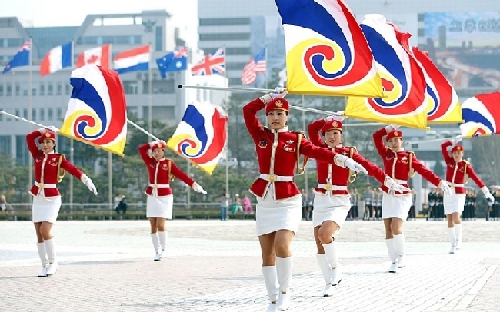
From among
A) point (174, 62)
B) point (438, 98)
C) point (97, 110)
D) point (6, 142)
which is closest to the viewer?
point (97, 110)

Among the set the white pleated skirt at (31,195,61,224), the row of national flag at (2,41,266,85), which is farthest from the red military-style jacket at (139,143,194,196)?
the row of national flag at (2,41,266,85)

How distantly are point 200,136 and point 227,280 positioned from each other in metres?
10.5

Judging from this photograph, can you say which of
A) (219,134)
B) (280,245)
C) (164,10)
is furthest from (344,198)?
(164,10)

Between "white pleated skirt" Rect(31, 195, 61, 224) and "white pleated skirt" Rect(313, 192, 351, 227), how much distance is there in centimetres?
420

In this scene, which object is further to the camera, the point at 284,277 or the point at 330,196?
the point at 330,196

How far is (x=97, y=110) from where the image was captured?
2039 cm

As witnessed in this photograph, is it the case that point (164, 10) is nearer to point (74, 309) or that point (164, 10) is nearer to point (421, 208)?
point (421, 208)

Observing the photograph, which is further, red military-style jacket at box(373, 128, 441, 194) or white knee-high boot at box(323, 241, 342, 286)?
red military-style jacket at box(373, 128, 441, 194)

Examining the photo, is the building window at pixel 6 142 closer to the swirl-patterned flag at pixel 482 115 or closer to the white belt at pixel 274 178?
the swirl-patterned flag at pixel 482 115

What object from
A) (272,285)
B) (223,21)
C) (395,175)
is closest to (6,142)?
(223,21)

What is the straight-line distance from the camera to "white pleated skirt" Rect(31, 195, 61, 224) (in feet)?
53.4

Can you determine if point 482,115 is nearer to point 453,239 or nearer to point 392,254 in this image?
point 453,239

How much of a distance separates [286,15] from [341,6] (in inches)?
25.3

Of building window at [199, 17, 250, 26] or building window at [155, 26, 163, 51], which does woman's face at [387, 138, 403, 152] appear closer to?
building window at [155, 26, 163, 51]
